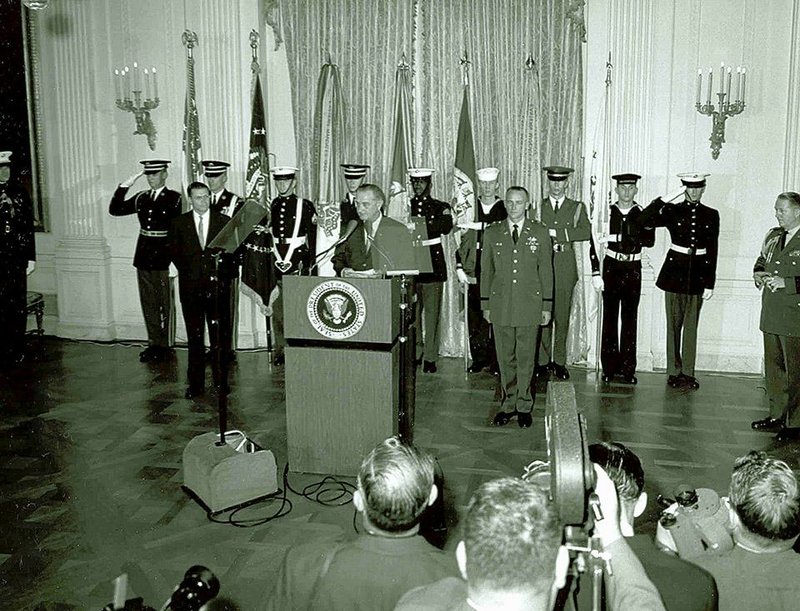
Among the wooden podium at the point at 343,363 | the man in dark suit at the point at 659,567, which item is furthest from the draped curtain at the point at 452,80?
the man in dark suit at the point at 659,567

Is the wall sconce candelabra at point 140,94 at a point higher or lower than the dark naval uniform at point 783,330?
higher

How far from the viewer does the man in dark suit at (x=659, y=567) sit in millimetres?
1760

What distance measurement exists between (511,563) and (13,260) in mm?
6840

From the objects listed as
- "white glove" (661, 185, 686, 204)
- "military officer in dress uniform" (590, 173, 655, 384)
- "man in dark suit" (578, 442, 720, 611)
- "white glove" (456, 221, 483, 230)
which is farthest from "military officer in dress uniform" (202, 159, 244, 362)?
"man in dark suit" (578, 442, 720, 611)

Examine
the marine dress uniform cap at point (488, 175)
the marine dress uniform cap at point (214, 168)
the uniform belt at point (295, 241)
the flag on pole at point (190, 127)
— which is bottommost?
the uniform belt at point (295, 241)

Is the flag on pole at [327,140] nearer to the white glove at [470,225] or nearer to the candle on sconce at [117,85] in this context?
the white glove at [470,225]

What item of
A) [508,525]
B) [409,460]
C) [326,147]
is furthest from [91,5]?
[508,525]

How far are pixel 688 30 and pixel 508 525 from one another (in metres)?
6.20

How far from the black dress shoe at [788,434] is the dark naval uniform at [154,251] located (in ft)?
15.9

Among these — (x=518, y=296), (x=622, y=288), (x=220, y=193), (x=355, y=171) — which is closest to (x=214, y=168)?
(x=220, y=193)

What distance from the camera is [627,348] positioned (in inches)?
255

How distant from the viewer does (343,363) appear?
4.11 metres

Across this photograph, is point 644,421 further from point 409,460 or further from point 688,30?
point 409,460

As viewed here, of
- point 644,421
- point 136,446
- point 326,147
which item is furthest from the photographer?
point 326,147
